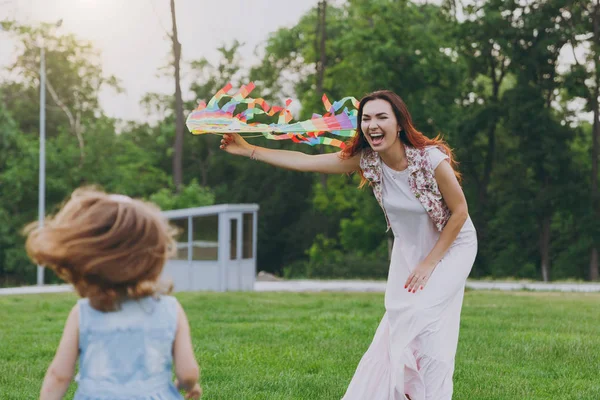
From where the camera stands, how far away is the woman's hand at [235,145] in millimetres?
5664

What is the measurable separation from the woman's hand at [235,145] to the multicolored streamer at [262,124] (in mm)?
81

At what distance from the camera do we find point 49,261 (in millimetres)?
2922

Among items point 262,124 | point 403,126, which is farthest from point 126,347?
point 262,124

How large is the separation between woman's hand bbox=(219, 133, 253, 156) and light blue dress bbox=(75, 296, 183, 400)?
272 centimetres

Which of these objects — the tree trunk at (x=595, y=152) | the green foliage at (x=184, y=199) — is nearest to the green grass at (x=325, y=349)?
the green foliage at (x=184, y=199)

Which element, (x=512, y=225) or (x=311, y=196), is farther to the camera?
(x=311, y=196)

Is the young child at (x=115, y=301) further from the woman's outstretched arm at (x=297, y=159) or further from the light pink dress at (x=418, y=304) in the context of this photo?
the woman's outstretched arm at (x=297, y=159)

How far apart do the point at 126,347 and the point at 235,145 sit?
9.38 ft

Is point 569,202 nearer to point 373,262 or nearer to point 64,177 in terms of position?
point 373,262

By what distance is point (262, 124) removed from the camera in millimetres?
5887

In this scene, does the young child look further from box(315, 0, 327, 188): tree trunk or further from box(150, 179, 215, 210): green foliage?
box(315, 0, 327, 188): tree trunk

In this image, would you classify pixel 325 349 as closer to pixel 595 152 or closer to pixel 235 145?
pixel 235 145

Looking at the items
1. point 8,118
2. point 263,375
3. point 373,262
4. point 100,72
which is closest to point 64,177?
point 8,118

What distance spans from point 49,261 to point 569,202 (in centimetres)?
3849
